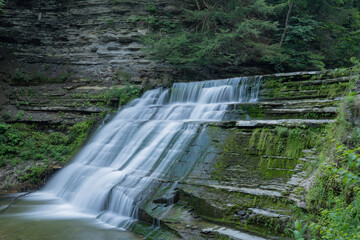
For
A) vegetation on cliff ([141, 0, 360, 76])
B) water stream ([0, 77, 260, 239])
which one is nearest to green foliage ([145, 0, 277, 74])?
vegetation on cliff ([141, 0, 360, 76])

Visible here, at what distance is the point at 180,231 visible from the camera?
4.70m

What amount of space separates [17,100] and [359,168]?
12.6 m

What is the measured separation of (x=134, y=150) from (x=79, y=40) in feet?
31.9

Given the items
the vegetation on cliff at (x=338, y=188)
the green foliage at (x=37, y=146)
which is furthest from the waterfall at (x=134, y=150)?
the vegetation on cliff at (x=338, y=188)

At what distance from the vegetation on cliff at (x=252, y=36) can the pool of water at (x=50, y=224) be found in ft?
28.7

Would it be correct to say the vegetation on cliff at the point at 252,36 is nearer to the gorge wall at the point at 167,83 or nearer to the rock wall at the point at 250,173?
the gorge wall at the point at 167,83

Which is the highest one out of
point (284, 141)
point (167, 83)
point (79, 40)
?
point (79, 40)

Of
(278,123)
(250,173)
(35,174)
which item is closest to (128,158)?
(35,174)

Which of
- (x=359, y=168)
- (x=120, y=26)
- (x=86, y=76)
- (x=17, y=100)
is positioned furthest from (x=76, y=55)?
(x=359, y=168)

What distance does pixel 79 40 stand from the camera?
14859 millimetres

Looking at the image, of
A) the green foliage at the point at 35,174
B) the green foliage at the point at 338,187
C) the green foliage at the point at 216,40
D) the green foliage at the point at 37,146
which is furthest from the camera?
the green foliage at the point at 216,40

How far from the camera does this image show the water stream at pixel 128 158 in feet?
20.3

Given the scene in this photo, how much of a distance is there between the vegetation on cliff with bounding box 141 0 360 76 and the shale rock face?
1013 mm

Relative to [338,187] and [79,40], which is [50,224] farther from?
[79,40]
